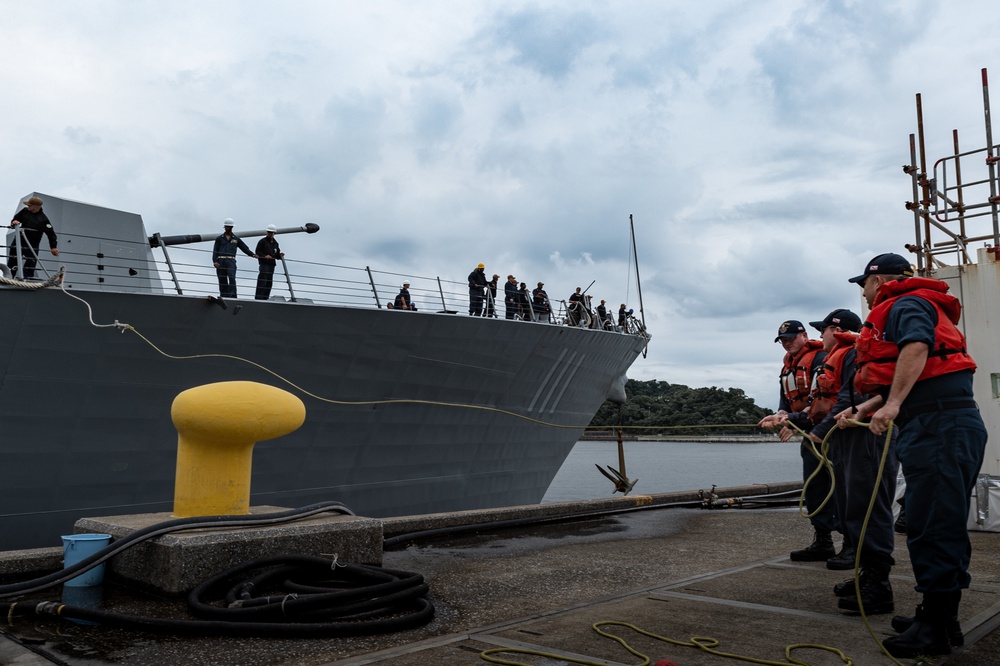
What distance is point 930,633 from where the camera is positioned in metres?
2.81

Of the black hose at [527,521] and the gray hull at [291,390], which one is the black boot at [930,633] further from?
the gray hull at [291,390]

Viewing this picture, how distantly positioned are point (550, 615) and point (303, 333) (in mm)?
6485

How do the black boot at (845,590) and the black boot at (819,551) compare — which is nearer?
the black boot at (845,590)

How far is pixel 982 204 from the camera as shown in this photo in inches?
287

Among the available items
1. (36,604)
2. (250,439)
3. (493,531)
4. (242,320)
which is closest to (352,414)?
(242,320)

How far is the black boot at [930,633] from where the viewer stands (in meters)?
2.80

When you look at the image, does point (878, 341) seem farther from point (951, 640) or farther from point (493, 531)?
point (493, 531)

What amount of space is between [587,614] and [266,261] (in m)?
7.37

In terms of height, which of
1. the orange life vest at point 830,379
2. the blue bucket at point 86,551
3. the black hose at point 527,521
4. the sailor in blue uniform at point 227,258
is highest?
→ the sailor in blue uniform at point 227,258

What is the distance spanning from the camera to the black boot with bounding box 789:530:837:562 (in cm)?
486

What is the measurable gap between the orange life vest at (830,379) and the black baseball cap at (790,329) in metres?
0.44

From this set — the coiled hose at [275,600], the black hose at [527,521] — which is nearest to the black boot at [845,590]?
the coiled hose at [275,600]

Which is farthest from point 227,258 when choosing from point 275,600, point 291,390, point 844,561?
point 844,561

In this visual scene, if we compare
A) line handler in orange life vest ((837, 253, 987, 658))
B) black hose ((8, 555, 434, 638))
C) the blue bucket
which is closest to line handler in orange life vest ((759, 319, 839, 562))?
line handler in orange life vest ((837, 253, 987, 658))
